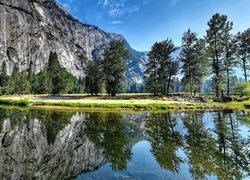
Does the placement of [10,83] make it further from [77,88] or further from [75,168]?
[75,168]

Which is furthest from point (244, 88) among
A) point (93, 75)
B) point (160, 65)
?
point (93, 75)

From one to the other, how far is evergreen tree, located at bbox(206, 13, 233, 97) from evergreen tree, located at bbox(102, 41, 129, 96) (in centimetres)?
2515

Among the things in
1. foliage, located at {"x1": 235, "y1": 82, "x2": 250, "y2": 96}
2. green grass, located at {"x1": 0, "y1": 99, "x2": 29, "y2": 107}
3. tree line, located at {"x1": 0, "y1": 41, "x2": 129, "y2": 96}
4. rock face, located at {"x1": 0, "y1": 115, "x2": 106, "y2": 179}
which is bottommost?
rock face, located at {"x1": 0, "y1": 115, "x2": 106, "y2": 179}

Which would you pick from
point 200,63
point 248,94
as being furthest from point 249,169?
point 200,63

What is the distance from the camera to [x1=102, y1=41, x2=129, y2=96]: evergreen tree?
238 feet

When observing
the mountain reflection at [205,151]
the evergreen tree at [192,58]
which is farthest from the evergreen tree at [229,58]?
the mountain reflection at [205,151]

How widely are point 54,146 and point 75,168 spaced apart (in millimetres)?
4415

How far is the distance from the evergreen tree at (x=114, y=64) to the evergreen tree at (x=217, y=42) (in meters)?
25.2

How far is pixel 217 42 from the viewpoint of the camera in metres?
61.4

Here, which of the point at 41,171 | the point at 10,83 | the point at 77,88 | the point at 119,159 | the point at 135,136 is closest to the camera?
the point at 41,171

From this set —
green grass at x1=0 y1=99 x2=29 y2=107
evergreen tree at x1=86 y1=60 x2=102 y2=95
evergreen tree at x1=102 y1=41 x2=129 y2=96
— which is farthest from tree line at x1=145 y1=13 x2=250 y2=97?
green grass at x1=0 y1=99 x2=29 y2=107

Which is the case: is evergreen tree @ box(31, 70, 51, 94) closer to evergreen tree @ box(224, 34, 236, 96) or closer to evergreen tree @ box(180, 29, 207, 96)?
evergreen tree @ box(180, 29, 207, 96)

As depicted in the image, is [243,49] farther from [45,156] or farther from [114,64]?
[45,156]

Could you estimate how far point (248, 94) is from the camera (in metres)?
59.7
